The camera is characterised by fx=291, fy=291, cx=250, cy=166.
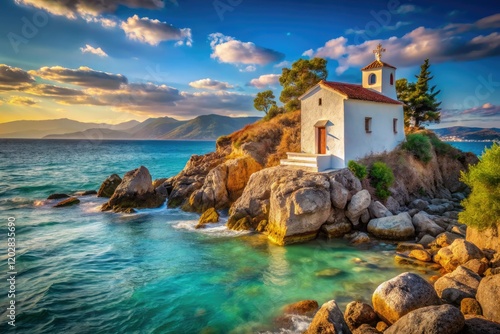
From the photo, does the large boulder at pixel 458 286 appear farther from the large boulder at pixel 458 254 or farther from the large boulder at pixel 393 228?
the large boulder at pixel 393 228

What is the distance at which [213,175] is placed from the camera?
80.4ft

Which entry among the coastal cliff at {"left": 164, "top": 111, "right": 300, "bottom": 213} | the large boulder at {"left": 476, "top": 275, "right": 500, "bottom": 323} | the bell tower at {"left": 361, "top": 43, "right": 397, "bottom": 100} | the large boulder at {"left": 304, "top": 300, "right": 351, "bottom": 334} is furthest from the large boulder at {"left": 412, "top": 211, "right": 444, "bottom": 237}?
the bell tower at {"left": 361, "top": 43, "right": 397, "bottom": 100}

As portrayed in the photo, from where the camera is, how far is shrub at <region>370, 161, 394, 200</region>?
68.1 ft

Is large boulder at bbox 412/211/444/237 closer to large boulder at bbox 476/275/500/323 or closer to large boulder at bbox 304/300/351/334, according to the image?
large boulder at bbox 476/275/500/323

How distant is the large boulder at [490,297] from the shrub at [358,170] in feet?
41.4

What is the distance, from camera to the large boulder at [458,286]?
8938 millimetres

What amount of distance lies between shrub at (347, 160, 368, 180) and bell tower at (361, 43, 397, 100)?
35.3 feet

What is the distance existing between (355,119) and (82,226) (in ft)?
69.9

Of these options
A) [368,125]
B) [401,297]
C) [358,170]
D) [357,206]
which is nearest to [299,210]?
[357,206]

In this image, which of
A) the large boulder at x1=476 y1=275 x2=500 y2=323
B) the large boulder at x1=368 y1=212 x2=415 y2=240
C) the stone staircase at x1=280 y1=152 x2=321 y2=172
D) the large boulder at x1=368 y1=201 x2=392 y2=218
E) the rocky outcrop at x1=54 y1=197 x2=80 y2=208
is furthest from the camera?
the rocky outcrop at x1=54 y1=197 x2=80 y2=208

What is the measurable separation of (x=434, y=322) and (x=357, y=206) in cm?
1132

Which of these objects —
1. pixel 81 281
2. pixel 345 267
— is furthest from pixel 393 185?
pixel 81 281

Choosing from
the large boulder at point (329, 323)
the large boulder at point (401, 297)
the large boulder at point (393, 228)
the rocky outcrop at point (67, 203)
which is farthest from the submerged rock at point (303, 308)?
the rocky outcrop at point (67, 203)

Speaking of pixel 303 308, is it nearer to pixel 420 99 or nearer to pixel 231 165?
pixel 231 165
